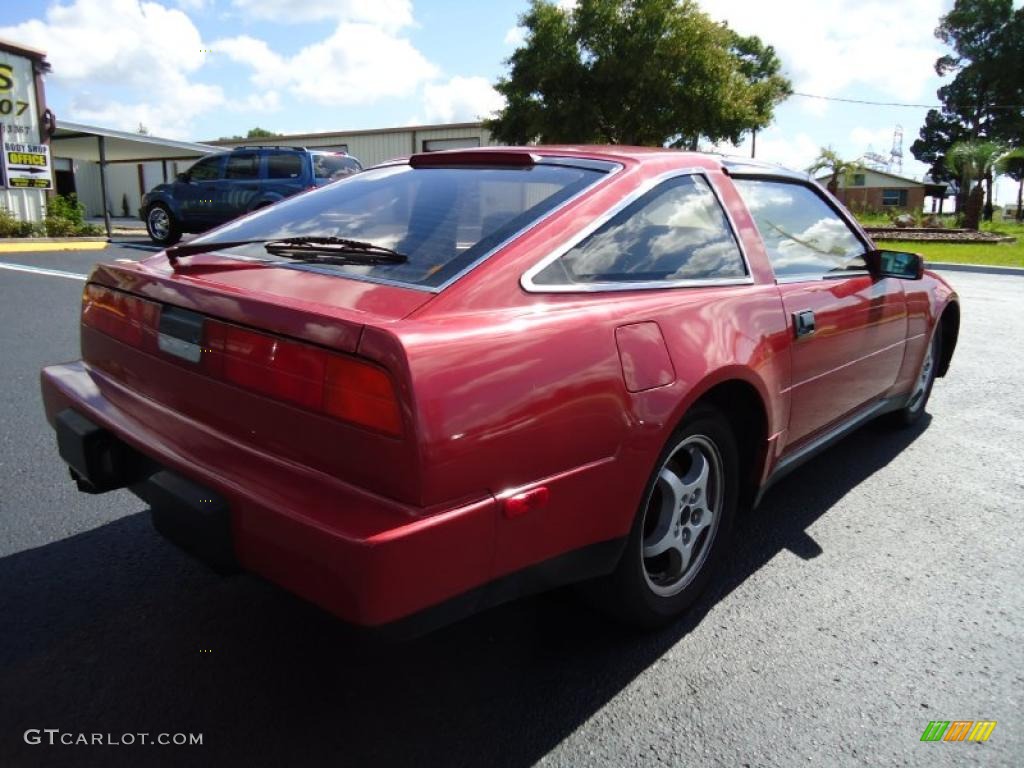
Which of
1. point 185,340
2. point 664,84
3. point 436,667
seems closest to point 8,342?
point 185,340

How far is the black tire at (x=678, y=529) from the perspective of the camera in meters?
2.20

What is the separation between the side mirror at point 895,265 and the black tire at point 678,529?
153 cm

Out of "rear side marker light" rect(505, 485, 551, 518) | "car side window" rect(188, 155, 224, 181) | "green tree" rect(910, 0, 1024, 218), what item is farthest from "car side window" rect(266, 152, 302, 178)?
"green tree" rect(910, 0, 1024, 218)

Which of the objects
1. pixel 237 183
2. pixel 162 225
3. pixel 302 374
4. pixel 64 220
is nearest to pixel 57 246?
pixel 162 225

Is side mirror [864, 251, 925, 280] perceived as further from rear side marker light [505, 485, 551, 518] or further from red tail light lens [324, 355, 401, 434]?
red tail light lens [324, 355, 401, 434]

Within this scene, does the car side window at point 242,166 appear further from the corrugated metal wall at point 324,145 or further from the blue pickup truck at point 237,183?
the corrugated metal wall at point 324,145

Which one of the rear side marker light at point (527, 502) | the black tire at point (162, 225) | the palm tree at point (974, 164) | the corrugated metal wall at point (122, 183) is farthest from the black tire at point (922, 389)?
the corrugated metal wall at point (122, 183)

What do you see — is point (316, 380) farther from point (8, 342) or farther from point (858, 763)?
point (8, 342)

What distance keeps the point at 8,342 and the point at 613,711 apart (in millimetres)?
5714

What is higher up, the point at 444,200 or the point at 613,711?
the point at 444,200

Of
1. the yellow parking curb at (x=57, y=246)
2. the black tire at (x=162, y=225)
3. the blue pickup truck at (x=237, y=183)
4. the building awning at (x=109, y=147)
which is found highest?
the building awning at (x=109, y=147)

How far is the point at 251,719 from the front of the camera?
195 cm

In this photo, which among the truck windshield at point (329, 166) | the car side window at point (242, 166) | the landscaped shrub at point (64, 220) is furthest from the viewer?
the landscaped shrub at point (64, 220)

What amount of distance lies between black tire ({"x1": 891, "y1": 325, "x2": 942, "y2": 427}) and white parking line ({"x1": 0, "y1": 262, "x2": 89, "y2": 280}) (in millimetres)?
9045
